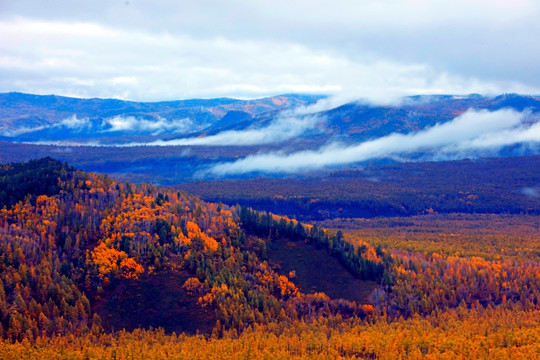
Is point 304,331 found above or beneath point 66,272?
beneath

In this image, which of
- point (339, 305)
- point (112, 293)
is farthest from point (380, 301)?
point (112, 293)

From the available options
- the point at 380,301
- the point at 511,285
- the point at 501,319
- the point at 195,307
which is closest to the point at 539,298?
the point at 511,285

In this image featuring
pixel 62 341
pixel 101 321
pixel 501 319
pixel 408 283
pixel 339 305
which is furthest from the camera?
pixel 408 283

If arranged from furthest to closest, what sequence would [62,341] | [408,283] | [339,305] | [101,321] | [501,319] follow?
1. [408,283]
2. [339,305]
3. [501,319]
4. [101,321]
5. [62,341]

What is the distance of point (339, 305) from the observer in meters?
170

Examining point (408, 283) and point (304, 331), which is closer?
point (304, 331)

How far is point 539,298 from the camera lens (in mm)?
178875

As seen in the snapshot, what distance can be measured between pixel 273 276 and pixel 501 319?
63104 mm

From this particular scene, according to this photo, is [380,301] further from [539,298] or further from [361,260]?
[539,298]

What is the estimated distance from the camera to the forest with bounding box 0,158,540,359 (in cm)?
13425

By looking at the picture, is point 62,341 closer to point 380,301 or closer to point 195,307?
point 195,307

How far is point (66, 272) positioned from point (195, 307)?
115ft

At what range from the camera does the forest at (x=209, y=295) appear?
134250mm

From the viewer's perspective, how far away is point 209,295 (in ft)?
518
